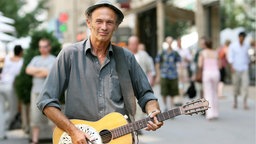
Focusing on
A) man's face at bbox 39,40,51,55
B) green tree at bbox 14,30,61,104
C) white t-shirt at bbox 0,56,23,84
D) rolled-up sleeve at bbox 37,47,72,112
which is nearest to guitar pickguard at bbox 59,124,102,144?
rolled-up sleeve at bbox 37,47,72,112

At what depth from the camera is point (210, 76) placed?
13031mm

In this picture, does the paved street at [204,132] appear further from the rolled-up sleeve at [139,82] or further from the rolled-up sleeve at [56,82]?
the rolled-up sleeve at [56,82]

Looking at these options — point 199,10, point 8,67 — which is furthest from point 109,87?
point 199,10

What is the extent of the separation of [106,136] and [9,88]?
7.49m

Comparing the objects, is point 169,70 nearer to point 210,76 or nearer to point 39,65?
point 210,76

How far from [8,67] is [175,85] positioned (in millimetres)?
3798

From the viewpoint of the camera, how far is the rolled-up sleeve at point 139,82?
421 centimetres

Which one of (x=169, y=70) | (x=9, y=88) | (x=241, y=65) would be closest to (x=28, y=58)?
(x=9, y=88)

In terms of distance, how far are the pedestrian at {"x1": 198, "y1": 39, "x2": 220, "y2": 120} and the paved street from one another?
0.86 ft

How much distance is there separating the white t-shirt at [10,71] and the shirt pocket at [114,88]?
7486 mm

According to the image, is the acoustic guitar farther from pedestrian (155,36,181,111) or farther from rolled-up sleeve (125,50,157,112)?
pedestrian (155,36,181,111)

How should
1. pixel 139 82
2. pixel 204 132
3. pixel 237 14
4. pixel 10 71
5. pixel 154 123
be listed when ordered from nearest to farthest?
pixel 154 123
pixel 139 82
pixel 204 132
pixel 10 71
pixel 237 14

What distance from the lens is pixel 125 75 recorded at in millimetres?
4148

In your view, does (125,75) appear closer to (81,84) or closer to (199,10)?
(81,84)
